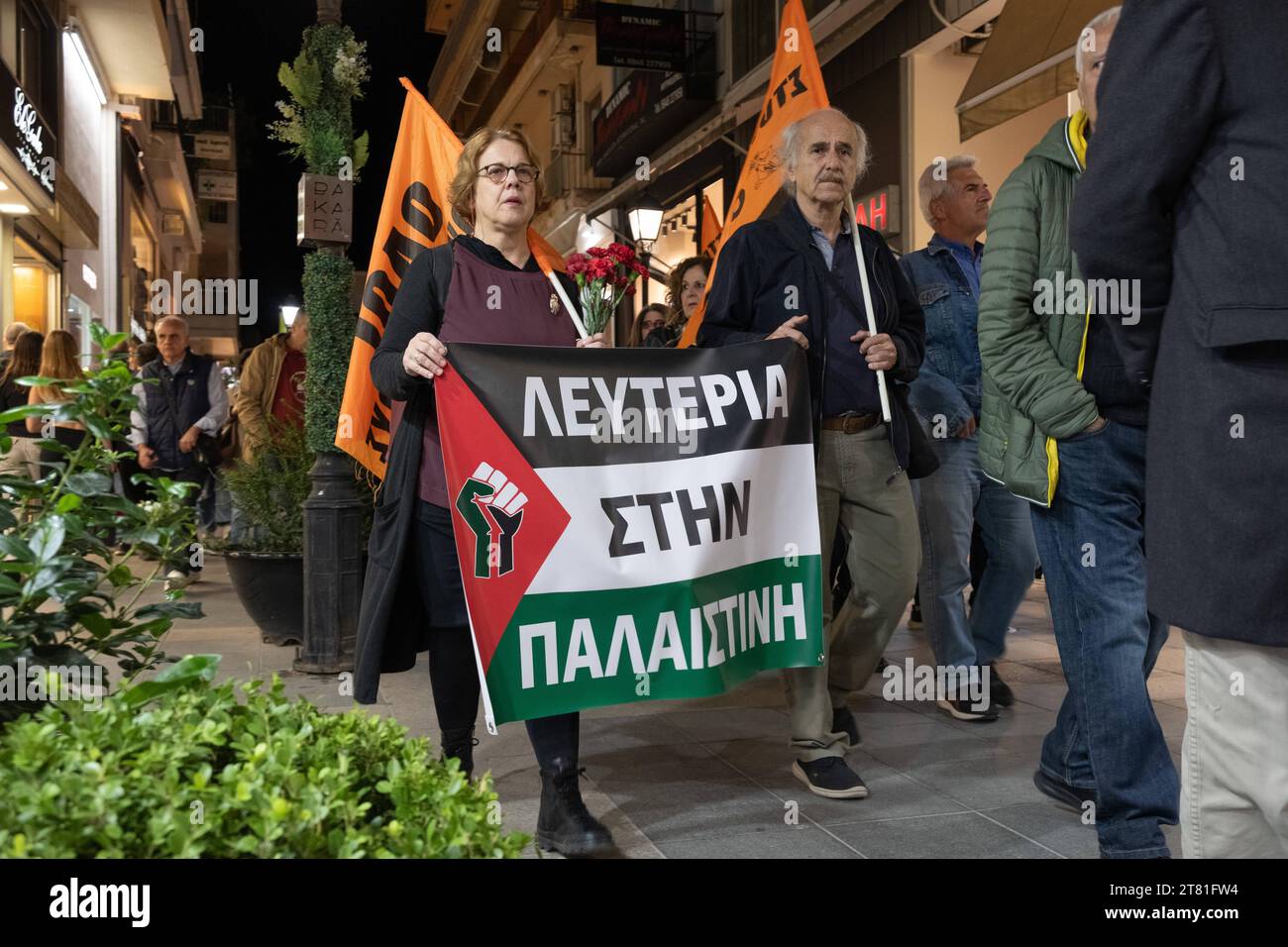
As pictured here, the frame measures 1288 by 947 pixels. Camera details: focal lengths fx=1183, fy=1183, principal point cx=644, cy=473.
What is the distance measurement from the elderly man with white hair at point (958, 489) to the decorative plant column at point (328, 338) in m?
2.95

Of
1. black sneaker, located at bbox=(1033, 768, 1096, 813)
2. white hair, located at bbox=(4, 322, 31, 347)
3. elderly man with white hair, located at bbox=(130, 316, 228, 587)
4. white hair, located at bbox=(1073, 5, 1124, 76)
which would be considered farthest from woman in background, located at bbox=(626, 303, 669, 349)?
white hair, located at bbox=(1073, 5, 1124, 76)

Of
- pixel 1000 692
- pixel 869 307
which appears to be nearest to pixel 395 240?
pixel 869 307

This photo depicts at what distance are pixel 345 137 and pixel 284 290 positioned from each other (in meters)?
65.7

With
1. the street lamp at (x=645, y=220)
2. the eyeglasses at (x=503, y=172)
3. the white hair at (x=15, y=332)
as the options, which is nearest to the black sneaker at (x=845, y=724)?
the eyeglasses at (x=503, y=172)

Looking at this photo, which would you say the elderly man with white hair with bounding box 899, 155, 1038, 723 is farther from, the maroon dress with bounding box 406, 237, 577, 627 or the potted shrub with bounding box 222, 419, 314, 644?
the potted shrub with bounding box 222, 419, 314, 644

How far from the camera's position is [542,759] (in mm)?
3484

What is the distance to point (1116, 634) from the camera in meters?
3.14

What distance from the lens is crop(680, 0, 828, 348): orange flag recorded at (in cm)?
650

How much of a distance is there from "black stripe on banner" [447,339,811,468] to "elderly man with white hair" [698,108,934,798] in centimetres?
30

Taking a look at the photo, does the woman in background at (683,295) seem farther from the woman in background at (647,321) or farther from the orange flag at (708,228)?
the woman in background at (647,321)

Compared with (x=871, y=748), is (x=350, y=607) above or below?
above
